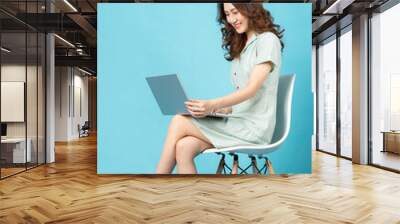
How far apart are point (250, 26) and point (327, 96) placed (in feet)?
17.1

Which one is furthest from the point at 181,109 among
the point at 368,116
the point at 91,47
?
the point at 91,47

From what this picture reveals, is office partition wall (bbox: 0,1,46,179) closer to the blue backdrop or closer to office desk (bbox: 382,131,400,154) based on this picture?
the blue backdrop

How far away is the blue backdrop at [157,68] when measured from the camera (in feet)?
22.4

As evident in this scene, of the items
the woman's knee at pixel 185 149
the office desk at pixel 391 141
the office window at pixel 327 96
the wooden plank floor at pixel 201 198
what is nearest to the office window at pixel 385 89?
the office desk at pixel 391 141

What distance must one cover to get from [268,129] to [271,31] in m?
1.61

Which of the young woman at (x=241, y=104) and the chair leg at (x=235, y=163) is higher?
the young woman at (x=241, y=104)

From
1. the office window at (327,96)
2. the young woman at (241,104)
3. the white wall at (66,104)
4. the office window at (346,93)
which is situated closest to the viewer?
the young woman at (241,104)

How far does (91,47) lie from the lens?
46.8 ft

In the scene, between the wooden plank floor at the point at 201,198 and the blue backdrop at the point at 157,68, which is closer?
the wooden plank floor at the point at 201,198

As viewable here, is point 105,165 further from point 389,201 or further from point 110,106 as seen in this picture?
point 389,201

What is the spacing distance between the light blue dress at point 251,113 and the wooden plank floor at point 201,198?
0.68 meters

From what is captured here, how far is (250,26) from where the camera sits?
6.84 metres

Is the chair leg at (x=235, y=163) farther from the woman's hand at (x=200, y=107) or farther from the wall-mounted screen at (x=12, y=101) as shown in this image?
the wall-mounted screen at (x=12, y=101)

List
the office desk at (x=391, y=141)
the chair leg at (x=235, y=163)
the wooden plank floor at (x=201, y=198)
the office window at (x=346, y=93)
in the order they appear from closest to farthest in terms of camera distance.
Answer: the wooden plank floor at (x=201, y=198), the chair leg at (x=235, y=163), the office desk at (x=391, y=141), the office window at (x=346, y=93)
